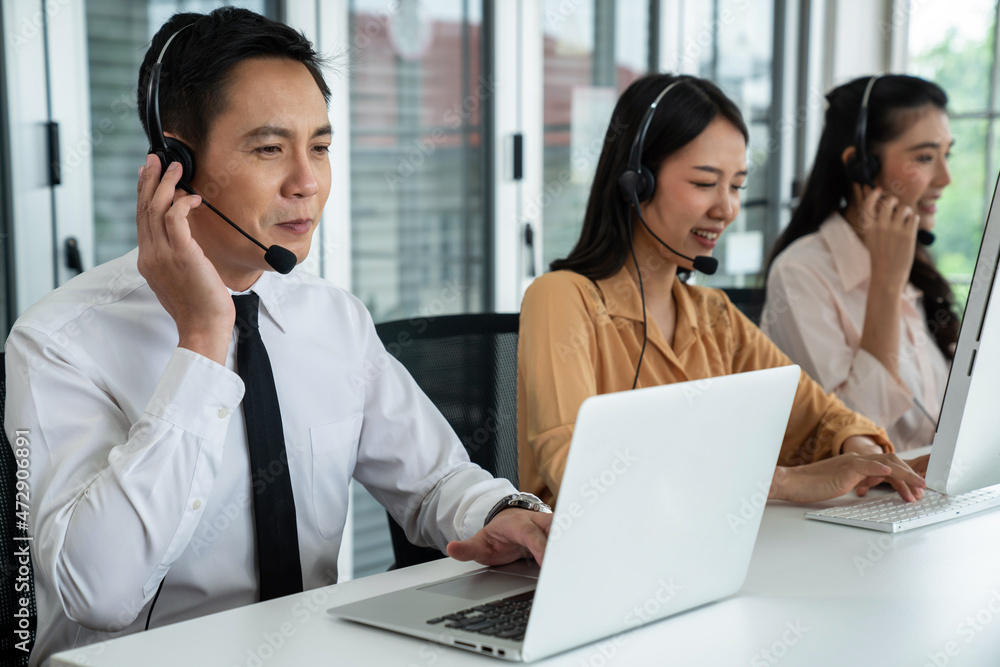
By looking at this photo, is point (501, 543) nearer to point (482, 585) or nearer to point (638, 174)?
point (482, 585)

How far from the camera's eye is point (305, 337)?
1271 mm

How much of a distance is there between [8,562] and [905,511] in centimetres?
107

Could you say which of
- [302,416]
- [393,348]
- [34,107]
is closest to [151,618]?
[302,416]

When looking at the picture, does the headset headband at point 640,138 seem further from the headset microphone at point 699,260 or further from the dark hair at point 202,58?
the dark hair at point 202,58

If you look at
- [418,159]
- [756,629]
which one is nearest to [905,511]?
[756,629]

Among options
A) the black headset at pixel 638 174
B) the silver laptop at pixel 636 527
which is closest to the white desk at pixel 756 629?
the silver laptop at pixel 636 527

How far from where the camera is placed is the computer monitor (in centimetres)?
97

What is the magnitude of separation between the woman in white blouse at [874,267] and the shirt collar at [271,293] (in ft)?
3.81

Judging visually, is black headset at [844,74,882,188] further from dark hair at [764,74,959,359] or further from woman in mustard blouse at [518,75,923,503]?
woman in mustard blouse at [518,75,923,503]

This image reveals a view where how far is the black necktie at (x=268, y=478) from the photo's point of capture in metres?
1.13

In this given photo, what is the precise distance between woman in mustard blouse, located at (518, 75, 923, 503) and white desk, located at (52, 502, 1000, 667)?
52 cm

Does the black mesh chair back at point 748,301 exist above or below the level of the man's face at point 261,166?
below

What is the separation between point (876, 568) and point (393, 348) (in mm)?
717

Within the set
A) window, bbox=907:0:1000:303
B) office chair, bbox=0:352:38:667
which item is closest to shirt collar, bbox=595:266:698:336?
office chair, bbox=0:352:38:667
